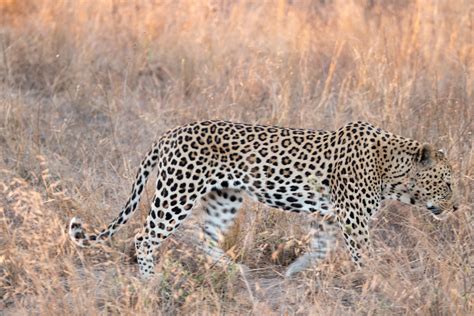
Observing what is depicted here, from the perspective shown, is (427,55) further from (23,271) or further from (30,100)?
(23,271)

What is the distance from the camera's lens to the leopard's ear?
21.5 ft

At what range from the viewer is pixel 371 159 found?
6.57 m

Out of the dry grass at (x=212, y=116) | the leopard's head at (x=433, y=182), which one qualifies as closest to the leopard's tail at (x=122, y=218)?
the dry grass at (x=212, y=116)

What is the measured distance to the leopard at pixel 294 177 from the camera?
6477mm

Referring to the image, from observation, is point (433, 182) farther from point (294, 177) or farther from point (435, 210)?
point (294, 177)

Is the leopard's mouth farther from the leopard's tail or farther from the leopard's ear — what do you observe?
the leopard's tail

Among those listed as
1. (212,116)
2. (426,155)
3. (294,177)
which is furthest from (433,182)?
(212,116)

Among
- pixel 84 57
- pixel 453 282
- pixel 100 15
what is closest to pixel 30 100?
pixel 84 57

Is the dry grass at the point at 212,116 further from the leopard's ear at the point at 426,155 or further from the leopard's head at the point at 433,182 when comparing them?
the leopard's ear at the point at 426,155

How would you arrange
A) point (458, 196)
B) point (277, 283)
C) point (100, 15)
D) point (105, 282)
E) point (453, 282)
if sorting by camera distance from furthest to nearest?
point (100, 15) < point (458, 196) < point (277, 283) < point (105, 282) < point (453, 282)

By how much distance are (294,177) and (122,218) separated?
124 centimetres

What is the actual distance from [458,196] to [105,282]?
2689 millimetres

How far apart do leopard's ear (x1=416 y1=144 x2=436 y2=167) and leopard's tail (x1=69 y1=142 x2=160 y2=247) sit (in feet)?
6.06

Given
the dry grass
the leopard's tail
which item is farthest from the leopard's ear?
the leopard's tail
